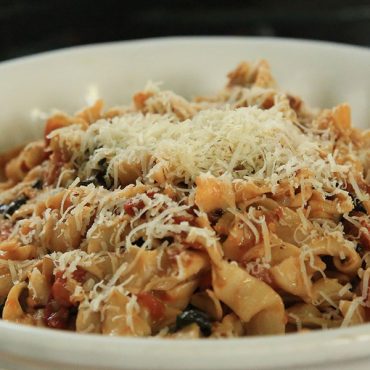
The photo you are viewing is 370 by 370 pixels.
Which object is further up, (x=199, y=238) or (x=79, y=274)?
(x=199, y=238)

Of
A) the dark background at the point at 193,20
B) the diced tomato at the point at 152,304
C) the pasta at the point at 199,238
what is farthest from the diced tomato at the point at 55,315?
the dark background at the point at 193,20

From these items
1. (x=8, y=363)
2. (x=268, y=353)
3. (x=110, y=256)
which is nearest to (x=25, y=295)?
(x=110, y=256)

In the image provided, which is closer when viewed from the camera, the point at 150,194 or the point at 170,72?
the point at 150,194

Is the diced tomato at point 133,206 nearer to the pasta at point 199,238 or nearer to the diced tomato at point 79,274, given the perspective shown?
the pasta at point 199,238

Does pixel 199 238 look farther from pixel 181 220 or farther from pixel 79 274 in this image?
pixel 79 274

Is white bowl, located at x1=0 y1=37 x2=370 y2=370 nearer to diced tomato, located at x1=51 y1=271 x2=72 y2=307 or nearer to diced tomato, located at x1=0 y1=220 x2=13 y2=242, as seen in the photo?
diced tomato, located at x1=0 y1=220 x2=13 y2=242

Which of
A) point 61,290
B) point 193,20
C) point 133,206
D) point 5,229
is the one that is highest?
point 133,206

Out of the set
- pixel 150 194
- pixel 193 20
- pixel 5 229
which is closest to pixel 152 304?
pixel 150 194

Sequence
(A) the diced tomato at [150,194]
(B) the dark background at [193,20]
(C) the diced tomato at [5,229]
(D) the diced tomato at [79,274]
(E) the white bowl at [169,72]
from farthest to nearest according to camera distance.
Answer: (B) the dark background at [193,20] → (E) the white bowl at [169,72] → (C) the diced tomato at [5,229] → (A) the diced tomato at [150,194] → (D) the diced tomato at [79,274]
